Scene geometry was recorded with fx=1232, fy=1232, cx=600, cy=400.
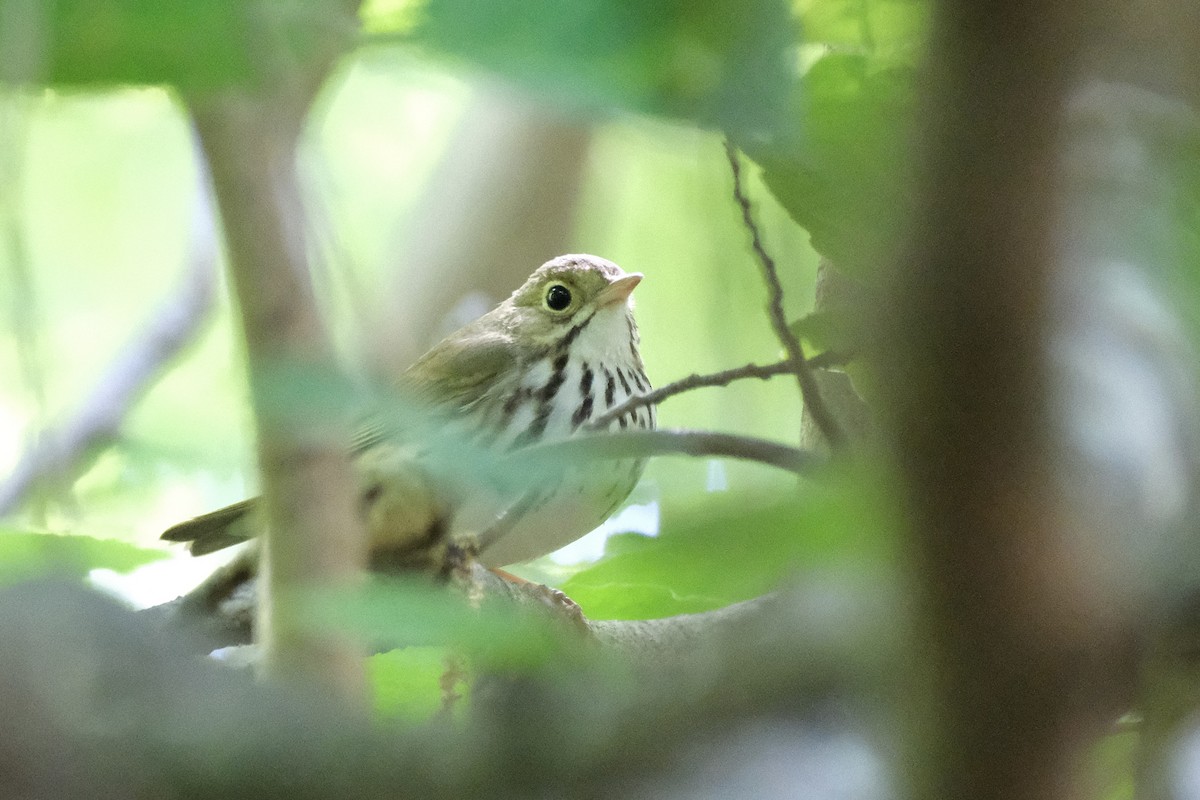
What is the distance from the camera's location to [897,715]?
350mm

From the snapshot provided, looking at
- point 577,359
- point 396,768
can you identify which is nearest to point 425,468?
point 396,768

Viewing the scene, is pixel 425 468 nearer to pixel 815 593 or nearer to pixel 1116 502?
pixel 815 593

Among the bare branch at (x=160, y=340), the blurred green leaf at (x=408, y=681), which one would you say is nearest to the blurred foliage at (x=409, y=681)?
the blurred green leaf at (x=408, y=681)

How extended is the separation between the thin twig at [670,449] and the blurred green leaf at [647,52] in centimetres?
16

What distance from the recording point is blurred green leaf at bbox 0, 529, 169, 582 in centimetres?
53

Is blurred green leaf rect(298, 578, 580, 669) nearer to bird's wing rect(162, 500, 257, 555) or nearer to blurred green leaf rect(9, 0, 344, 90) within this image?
blurred green leaf rect(9, 0, 344, 90)

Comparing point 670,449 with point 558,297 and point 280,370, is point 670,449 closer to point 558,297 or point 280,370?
point 280,370

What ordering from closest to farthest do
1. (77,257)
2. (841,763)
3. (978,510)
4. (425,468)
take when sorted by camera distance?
(978,510) → (841,763) → (425,468) → (77,257)

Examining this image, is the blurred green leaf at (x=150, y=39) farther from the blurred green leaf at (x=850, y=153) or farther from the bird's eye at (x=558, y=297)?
the bird's eye at (x=558, y=297)

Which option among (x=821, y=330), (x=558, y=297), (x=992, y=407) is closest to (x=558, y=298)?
(x=558, y=297)

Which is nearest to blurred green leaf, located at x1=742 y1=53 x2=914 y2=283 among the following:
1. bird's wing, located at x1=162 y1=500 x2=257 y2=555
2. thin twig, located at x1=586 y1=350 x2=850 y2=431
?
thin twig, located at x1=586 y1=350 x2=850 y2=431

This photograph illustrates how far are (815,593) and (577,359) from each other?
163cm

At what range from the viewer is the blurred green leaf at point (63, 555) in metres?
0.53

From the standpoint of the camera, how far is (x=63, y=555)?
1.83 feet
